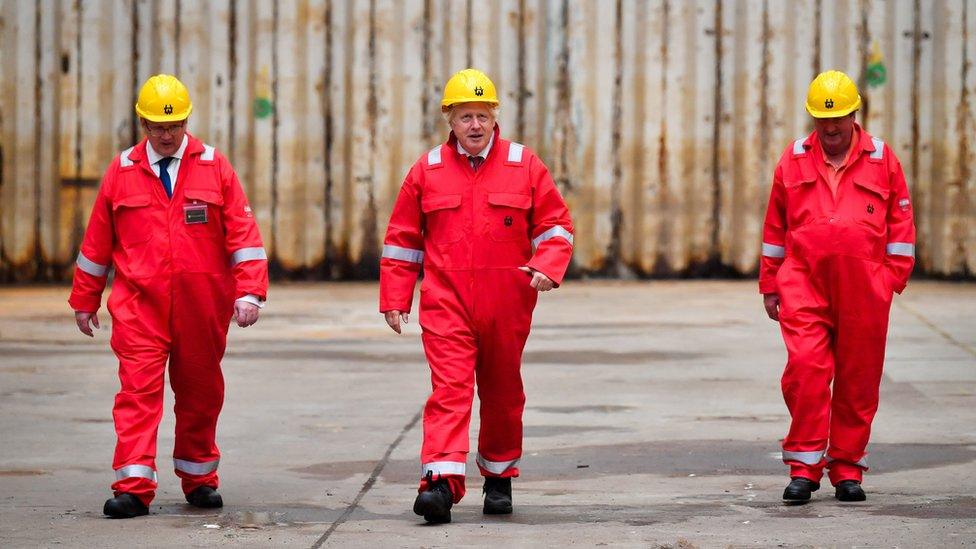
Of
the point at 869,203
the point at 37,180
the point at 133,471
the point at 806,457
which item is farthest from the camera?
the point at 37,180

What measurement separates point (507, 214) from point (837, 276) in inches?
49.3

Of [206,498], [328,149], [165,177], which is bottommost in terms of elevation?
[206,498]

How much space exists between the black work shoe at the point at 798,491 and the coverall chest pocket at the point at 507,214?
1297mm

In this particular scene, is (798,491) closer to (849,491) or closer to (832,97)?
(849,491)

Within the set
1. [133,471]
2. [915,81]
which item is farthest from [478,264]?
[915,81]

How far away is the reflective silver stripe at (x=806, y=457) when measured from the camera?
6273mm

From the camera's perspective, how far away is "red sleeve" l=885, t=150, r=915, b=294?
6430 millimetres

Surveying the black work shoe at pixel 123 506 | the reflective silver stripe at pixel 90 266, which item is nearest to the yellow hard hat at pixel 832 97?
the reflective silver stripe at pixel 90 266

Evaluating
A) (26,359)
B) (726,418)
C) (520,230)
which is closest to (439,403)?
(520,230)

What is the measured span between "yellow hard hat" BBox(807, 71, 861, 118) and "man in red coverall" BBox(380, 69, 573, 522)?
103cm

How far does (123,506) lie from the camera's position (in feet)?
19.5

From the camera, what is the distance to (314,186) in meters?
15.4

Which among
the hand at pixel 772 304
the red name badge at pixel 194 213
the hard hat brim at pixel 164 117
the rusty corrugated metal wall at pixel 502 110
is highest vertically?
the rusty corrugated metal wall at pixel 502 110

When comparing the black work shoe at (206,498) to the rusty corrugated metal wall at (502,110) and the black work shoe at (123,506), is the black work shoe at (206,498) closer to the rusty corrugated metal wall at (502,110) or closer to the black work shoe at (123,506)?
the black work shoe at (123,506)
